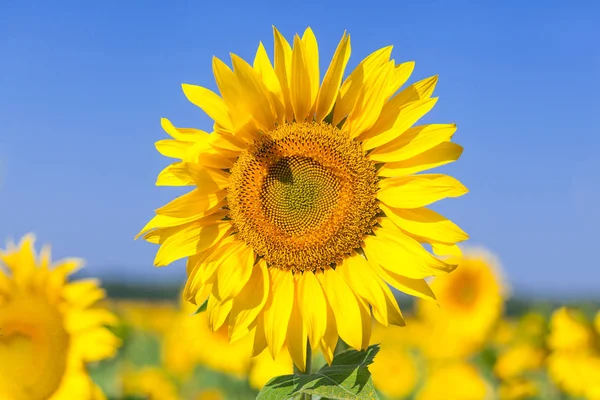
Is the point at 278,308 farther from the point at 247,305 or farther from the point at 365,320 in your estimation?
the point at 365,320

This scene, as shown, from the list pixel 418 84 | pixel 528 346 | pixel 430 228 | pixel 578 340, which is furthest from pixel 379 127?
pixel 528 346

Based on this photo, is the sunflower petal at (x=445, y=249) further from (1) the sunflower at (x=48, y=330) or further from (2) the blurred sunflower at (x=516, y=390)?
(2) the blurred sunflower at (x=516, y=390)

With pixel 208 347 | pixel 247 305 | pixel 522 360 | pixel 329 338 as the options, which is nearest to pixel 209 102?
pixel 247 305

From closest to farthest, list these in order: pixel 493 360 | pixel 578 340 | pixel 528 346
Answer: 1. pixel 578 340
2. pixel 528 346
3. pixel 493 360

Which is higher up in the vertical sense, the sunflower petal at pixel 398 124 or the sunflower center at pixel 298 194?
the sunflower petal at pixel 398 124

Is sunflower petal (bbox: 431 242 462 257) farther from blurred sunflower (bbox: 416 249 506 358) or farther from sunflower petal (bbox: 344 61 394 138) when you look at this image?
blurred sunflower (bbox: 416 249 506 358)

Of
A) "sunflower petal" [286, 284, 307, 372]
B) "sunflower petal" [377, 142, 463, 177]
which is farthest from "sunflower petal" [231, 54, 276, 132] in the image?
"sunflower petal" [286, 284, 307, 372]

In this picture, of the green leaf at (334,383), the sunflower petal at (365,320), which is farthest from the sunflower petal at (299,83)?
the green leaf at (334,383)

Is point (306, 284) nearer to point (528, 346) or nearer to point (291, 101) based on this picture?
point (291, 101)
